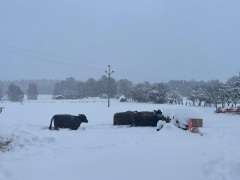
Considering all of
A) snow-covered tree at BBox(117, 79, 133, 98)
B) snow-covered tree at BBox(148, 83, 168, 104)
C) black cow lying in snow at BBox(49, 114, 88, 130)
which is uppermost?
snow-covered tree at BBox(117, 79, 133, 98)

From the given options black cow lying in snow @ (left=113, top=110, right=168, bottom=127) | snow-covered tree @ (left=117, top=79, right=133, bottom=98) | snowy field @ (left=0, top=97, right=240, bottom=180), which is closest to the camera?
snowy field @ (left=0, top=97, right=240, bottom=180)

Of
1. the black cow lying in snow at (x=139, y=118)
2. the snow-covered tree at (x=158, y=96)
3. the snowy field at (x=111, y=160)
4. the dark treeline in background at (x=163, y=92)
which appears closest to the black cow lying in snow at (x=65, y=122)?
the black cow lying in snow at (x=139, y=118)

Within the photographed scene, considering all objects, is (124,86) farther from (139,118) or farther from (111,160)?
(111,160)

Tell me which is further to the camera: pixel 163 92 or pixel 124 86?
pixel 124 86

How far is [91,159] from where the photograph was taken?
429 inches

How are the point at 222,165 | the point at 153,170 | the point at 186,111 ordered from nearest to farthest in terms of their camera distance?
the point at 153,170 < the point at 222,165 < the point at 186,111

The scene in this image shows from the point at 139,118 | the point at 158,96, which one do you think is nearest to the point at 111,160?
the point at 139,118

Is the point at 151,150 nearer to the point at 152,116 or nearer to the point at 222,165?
the point at 222,165

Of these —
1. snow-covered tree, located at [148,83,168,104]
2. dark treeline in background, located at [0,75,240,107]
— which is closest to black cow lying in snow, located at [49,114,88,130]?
dark treeline in background, located at [0,75,240,107]

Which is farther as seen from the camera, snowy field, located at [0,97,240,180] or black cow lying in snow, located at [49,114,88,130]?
black cow lying in snow, located at [49,114,88,130]

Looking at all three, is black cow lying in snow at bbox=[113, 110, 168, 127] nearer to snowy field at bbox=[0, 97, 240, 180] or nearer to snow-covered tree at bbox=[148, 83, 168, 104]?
snowy field at bbox=[0, 97, 240, 180]

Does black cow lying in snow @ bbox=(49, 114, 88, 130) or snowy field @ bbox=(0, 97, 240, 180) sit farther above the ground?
black cow lying in snow @ bbox=(49, 114, 88, 130)

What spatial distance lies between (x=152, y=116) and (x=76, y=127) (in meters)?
5.35

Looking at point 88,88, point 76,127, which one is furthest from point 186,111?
point 88,88
